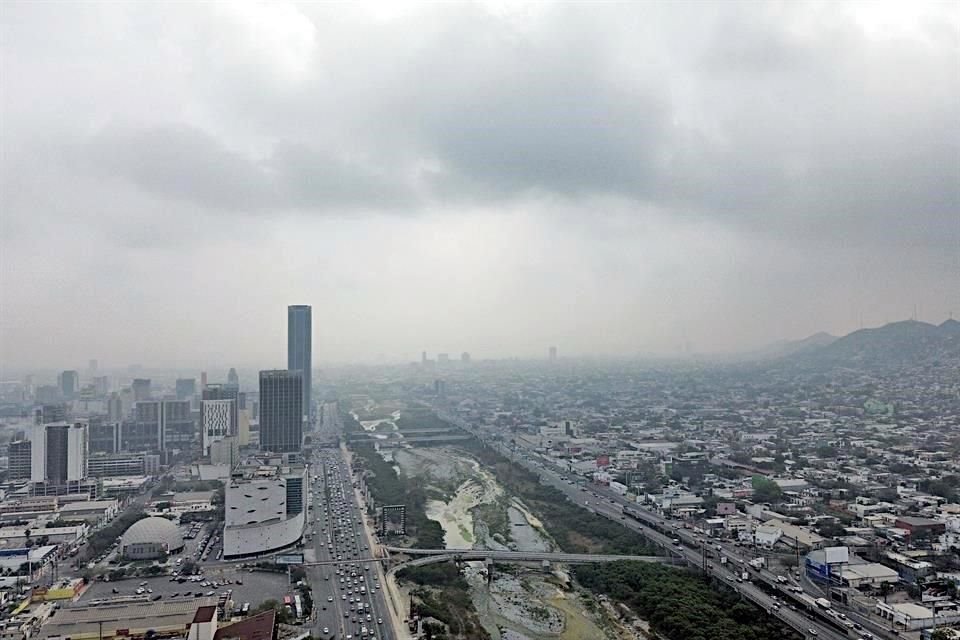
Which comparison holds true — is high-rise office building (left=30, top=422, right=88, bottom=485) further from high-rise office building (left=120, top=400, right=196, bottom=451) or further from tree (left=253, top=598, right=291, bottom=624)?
tree (left=253, top=598, right=291, bottom=624)

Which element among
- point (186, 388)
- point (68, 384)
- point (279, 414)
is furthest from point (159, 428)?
point (68, 384)

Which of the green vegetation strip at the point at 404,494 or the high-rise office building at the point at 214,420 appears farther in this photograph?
the high-rise office building at the point at 214,420

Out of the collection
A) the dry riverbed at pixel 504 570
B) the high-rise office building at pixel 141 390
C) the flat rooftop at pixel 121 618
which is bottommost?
the dry riverbed at pixel 504 570

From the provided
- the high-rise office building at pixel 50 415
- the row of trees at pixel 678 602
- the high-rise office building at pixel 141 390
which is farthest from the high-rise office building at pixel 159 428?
the row of trees at pixel 678 602

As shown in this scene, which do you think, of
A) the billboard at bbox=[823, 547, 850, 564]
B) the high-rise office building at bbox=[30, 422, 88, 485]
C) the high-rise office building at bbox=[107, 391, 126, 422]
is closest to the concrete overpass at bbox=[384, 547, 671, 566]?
the billboard at bbox=[823, 547, 850, 564]

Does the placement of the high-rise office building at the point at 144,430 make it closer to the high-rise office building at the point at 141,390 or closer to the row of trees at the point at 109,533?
the high-rise office building at the point at 141,390

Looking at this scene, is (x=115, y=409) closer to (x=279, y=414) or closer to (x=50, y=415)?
(x=50, y=415)
